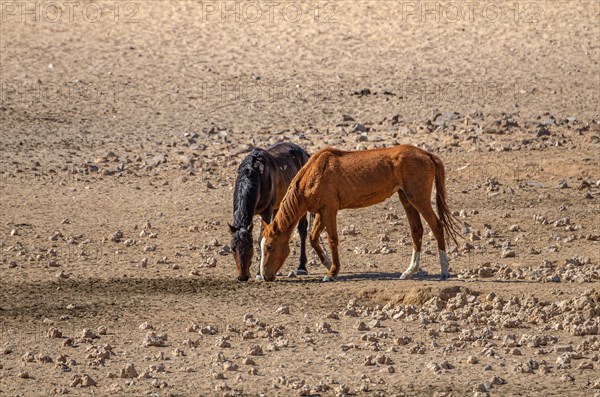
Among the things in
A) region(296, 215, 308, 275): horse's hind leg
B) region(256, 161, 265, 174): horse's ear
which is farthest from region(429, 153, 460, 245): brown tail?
region(256, 161, 265, 174): horse's ear

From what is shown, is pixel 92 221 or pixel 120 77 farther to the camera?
pixel 120 77

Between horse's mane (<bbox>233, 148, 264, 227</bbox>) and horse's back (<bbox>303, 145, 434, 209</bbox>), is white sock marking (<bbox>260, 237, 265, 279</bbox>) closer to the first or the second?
horse's mane (<bbox>233, 148, 264, 227</bbox>)

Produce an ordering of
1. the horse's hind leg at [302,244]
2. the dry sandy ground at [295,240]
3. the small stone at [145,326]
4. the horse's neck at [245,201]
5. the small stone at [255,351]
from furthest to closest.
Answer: the horse's hind leg at [302,244]
the horse's neck at [245,201]
the small stone at [145,326]
the small stone at [255,351]
the dry sandy ground at [295,240]

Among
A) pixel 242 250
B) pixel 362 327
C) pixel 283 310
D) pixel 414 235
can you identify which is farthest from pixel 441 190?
pixel 362 327

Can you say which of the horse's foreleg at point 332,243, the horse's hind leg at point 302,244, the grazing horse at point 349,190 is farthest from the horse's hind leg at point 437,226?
the horse's hind leg at point 302,244

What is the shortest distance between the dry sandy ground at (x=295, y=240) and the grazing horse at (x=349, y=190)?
404mm

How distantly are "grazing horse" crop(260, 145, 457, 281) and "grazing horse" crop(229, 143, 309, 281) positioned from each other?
0.22 meters

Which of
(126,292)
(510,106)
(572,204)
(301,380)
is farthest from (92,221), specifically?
(510,106)

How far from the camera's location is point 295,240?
1750 centimetres

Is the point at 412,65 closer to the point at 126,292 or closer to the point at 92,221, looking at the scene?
the point at 92,221

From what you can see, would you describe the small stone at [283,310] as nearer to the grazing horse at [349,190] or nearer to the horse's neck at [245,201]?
the grazing horse at [349,190]

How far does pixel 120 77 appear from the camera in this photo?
88.9 ft

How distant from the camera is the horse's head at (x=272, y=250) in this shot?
582 inches

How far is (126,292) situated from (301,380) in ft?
12.7
